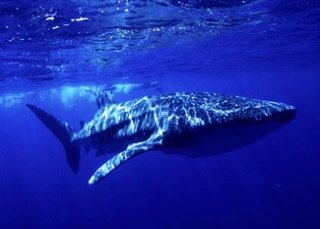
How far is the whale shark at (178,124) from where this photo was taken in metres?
7.34

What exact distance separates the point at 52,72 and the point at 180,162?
80.9 ft

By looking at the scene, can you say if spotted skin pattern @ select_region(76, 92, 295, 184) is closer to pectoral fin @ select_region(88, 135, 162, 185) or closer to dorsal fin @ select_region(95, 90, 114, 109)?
pectoral fin @ select_region(88, 135, 162, 185)

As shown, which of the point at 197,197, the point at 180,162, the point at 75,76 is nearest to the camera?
the point at 75,76

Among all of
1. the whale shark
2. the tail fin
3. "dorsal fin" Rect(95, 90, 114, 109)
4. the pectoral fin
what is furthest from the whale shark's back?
the tail fin

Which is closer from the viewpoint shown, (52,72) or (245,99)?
(245,99)

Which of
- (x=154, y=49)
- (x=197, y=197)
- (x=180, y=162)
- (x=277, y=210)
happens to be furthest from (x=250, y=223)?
(x=180, y=162)

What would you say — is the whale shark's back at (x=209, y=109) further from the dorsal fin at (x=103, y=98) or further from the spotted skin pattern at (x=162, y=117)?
the dorsal fin at (x=103, y=98)

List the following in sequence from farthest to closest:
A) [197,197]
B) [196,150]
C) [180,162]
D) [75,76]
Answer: [180,162]
[197,197]
[75,76]
[196,150]

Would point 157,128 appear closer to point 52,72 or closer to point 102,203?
point 52,72

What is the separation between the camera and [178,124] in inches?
336

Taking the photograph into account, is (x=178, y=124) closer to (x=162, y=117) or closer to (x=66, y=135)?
(x=162, y=117)


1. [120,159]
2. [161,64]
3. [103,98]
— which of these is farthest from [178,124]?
[161,64]

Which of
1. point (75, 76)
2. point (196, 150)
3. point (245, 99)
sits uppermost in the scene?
point (245, 99)

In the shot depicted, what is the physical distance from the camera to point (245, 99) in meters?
8.80
